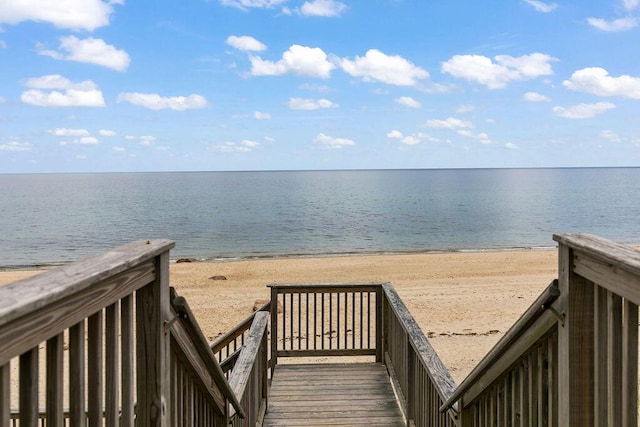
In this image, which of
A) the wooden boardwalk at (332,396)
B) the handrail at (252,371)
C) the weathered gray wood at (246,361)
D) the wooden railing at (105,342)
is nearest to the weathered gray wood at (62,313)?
the wooden railing at (105,342)

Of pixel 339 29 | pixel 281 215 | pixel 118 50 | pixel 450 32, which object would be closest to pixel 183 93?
pixel 118 50

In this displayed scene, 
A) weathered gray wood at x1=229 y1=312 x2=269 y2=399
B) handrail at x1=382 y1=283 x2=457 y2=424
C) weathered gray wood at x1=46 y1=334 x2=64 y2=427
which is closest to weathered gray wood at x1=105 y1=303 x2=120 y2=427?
weathered gray wood at x1=46 y1=334 x2=64 y2=427

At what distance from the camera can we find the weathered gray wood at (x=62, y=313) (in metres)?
0.97

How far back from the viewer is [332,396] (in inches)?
217

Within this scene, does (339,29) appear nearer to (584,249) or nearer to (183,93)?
(183,93)

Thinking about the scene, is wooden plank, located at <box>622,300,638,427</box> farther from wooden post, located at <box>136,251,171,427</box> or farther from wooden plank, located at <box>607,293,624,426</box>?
wooden post, located at <box>136,251,171,427</box>

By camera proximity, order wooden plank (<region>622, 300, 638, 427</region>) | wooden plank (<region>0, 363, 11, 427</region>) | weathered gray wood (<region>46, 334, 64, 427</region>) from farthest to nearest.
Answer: wooden plank (<region>622, 300, 638, 427</region>) → weathered gray wood (<region>46, 334, 64, 427</region>) → wooden plank (<region>0, 363, 11, 427</region>)

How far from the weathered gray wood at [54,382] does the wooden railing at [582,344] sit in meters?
1.46

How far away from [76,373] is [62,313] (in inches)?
7.8

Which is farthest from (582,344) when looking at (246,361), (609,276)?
(246,361)

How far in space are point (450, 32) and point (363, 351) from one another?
7824 cm

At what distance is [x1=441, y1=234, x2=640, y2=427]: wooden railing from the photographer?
1510 mm

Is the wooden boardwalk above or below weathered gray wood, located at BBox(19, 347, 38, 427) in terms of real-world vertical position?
below

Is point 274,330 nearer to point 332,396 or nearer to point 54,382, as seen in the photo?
point 332,396
